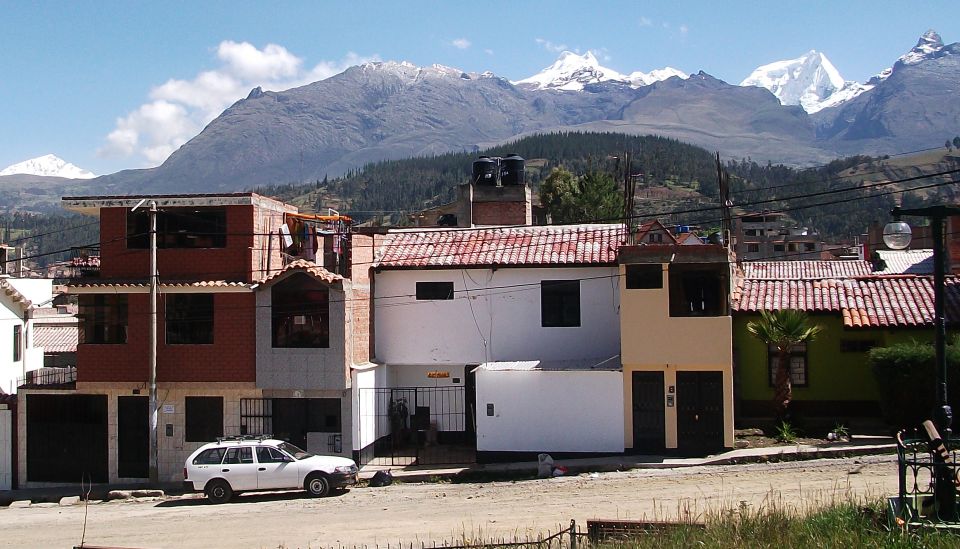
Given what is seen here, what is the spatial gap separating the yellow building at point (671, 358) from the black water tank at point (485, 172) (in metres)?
20.3

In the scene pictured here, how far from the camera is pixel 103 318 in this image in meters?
28.7

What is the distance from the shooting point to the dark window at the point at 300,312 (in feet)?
90.4

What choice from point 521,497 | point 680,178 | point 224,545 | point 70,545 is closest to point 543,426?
point 521,497

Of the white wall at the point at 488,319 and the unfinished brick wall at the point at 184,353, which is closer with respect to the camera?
the unfinished brick wall at the point at 184,353

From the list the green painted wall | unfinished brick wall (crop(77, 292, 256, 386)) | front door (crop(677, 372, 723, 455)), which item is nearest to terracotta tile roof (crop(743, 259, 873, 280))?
the green painted wall

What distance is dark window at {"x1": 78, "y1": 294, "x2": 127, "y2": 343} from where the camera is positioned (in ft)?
93.8

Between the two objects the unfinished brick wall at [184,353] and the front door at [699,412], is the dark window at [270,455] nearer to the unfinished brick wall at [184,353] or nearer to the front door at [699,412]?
the unfinished brick wall at [184,353]

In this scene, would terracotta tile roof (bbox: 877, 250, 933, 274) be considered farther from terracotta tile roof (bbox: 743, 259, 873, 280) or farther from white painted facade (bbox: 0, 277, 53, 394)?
white painted facade (bbox: 0, 277, 53, 394)

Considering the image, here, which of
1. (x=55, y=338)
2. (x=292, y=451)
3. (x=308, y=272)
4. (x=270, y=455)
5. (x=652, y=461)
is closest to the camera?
(x=270, y=455)

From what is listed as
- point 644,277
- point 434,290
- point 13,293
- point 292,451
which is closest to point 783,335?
point 644,277

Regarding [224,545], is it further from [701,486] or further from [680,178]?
[680,178]

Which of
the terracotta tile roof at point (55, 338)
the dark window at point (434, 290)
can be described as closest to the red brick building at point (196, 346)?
the dark window at point (434, 290)

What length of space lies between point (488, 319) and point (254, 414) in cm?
791

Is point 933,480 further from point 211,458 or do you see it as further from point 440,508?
point 211,458
